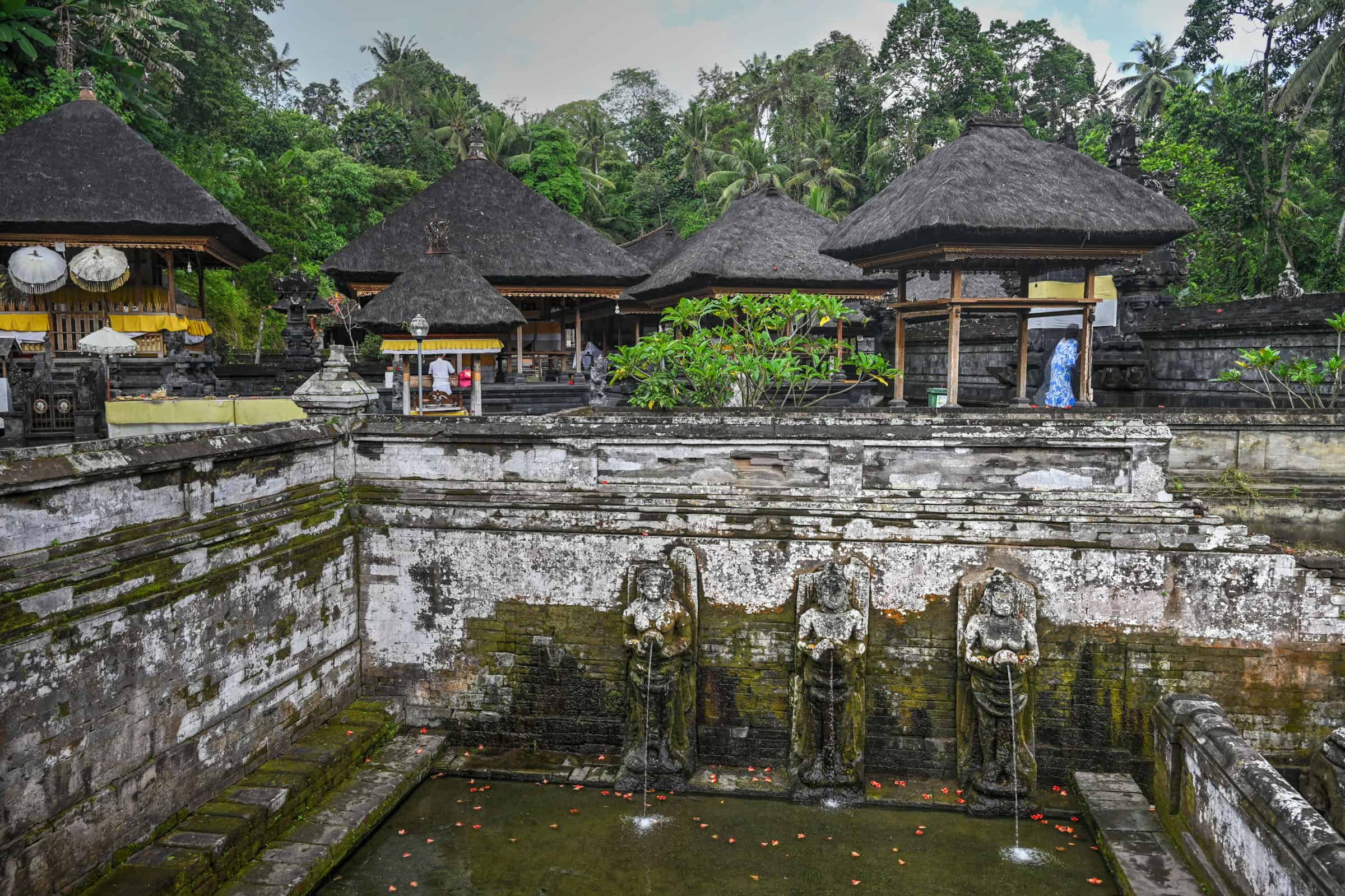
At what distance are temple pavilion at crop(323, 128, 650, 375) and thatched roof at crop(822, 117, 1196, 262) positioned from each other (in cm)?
915

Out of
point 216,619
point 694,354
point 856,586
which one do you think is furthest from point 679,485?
point 216,619

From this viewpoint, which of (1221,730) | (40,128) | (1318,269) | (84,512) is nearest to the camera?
(84,512)

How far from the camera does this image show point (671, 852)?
5859 millimetres

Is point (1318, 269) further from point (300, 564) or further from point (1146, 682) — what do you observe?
point (300, 564)

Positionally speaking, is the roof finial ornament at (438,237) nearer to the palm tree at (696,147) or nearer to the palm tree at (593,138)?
the palm tree at (696,147)

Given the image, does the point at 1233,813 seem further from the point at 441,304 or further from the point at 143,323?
the point at 143,323

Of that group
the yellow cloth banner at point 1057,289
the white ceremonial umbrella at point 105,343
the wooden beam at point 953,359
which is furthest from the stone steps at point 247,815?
the yellow cloth banner at point 1057,289

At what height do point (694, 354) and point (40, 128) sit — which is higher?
point (40, 128)

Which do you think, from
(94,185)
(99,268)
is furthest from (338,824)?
(94,185)

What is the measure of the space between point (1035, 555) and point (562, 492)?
3.79 m

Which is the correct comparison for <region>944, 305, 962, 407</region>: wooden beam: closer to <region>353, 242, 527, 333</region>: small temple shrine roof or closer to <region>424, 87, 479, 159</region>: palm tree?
<region>353, 242, 527, 333</region>: small temple shrine roof

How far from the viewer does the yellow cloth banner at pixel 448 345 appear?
42.3 feet

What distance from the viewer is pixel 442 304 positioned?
13883mm

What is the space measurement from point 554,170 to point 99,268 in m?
23.2
